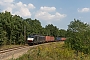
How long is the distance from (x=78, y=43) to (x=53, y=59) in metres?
10.6

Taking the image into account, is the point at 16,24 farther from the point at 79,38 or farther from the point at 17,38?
the point at 79,38

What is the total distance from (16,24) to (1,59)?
3995cm

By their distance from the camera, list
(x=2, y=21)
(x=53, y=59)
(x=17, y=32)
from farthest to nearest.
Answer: (x=17, y=32), (x=2, y=21), (x=53, y=59)

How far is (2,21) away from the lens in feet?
171

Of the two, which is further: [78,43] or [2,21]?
[2,21]

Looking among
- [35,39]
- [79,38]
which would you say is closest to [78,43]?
[79,38]

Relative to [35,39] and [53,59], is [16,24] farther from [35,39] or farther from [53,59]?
[53,59]

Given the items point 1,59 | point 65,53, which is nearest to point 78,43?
point 65,53

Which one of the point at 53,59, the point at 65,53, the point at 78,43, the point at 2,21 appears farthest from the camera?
the point at 2,21

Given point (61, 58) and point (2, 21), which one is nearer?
point (61, 58)

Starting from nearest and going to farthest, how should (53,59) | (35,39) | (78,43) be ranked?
(53,59)
(78,43)
(35,39)

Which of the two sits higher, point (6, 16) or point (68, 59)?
point (6, 16)

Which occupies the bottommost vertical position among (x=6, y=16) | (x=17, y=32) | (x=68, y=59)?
(x=68, y=59)

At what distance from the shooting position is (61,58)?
17.9 m
